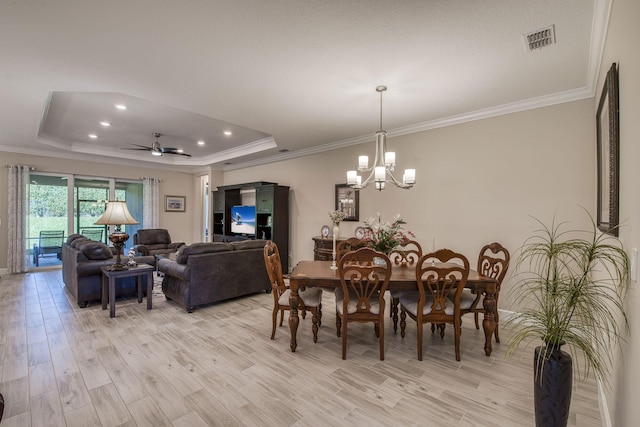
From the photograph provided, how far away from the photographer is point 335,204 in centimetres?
550

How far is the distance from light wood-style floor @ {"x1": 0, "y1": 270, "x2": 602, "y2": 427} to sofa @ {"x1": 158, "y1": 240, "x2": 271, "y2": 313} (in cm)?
49

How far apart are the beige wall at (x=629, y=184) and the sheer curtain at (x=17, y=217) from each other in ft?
29.8

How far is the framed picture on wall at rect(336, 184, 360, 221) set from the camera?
5194mm

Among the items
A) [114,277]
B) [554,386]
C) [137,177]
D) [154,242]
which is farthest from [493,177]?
[137,177]

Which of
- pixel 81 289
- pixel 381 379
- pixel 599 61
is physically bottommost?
pixel 381 379

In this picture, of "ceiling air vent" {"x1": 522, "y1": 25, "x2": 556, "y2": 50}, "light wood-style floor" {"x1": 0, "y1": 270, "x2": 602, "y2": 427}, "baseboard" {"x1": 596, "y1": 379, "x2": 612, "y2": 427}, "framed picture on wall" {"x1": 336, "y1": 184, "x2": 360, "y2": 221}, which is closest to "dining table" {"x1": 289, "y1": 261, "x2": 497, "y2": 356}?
"light wood-style floor" {"x1": 0, "y1": 270, "x2": 602, "y2": 427}

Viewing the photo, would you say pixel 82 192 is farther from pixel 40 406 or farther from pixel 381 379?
pixel 381 379

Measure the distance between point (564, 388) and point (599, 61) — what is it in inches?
104

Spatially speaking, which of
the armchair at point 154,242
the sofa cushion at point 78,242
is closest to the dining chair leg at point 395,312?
the sofa cushion at point 78,242

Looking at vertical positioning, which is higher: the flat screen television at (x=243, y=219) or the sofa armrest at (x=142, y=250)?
the flat screen television at (x=243, y=219)

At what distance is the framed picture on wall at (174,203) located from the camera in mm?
8438

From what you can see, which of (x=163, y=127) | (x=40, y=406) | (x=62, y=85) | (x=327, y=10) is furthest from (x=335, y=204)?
(x=40, y=406)

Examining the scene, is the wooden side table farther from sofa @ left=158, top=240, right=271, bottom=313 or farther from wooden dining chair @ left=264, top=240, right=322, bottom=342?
wooden dining chair @ left=264, top=240, right=322, bottom=342

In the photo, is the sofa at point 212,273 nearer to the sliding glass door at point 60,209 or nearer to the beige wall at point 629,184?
the sliding glass door at point 60,209
